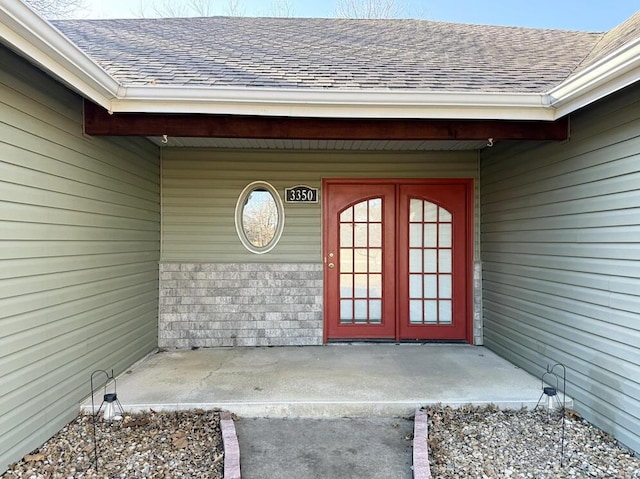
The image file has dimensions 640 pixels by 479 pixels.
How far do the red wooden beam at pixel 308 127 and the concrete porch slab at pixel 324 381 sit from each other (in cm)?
213

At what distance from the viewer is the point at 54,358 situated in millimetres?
2834

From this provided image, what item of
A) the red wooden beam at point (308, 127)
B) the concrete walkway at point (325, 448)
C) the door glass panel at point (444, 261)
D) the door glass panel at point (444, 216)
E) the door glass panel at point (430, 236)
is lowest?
the concrete walkway at point (325, 448)

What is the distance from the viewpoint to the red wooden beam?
10.7 ft

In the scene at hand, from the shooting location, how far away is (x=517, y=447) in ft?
8.63

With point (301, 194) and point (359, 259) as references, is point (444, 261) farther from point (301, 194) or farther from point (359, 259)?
point (301, 194)

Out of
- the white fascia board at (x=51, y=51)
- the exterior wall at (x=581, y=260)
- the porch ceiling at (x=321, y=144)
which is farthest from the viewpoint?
the porch ceiling at (x=321, y=144)

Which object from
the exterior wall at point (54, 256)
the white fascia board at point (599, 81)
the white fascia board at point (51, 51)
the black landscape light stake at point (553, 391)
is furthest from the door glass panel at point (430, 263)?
the white fascia board at point (51, 51)

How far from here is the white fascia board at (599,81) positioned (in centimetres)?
239

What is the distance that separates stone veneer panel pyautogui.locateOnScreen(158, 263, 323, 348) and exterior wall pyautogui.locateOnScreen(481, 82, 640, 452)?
2.25m

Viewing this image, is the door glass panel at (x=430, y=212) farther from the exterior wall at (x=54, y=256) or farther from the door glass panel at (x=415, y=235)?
the exterior wall at (x=54, y=256)

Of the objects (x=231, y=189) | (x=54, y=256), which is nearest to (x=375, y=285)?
(x=231, y=189)

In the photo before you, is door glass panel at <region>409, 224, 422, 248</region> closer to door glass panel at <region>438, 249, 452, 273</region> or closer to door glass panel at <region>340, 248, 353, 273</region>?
door glass panel at <region>438, 249, 452, 273</region>

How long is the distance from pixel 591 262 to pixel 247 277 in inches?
136

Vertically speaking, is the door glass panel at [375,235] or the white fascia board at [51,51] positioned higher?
the white fascia board at [51,51]
